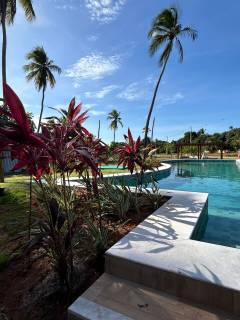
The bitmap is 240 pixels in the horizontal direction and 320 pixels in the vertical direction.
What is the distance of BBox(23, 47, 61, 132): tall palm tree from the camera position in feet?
74.4

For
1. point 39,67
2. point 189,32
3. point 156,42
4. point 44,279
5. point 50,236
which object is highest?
point 39,67

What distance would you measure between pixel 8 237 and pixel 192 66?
14.5 meters

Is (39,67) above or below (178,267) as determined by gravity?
above

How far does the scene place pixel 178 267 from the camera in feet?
6.64

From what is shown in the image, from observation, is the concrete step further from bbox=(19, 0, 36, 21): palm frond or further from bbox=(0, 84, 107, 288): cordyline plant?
bbox=(19, 0, 36, 21): palm frond

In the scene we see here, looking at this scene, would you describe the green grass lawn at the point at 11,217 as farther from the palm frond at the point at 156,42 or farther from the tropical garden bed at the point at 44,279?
the palm frond at the point at 156,42

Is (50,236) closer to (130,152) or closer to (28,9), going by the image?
(130,152)

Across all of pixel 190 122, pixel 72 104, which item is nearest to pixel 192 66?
pixel 72 104

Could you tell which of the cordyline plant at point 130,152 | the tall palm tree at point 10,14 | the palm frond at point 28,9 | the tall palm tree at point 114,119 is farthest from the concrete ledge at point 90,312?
the tall palm tree at point 114,119

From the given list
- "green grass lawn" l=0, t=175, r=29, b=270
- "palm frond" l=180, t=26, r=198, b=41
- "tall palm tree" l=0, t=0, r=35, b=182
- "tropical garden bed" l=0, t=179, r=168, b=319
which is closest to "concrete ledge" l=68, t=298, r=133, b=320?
"tropical garden bed" l=0, t=179, r=168, b=319

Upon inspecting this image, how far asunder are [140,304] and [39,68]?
2488cm

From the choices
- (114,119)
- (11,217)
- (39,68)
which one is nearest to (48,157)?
(11,217)

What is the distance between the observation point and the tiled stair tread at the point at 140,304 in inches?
66.8

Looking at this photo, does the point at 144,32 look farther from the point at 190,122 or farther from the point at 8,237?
the point at 190,122
